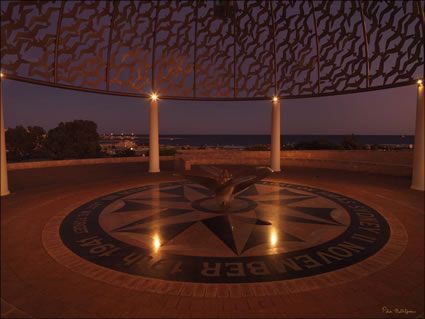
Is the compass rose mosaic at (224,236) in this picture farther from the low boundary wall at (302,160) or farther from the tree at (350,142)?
the tree at (350,142)

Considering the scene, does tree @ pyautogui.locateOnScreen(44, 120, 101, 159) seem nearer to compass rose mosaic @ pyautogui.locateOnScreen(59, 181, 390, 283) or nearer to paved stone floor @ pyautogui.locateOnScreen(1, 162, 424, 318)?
paved stone floor @ pyautogui.locateOnScreen(1, 162, 424, 318)

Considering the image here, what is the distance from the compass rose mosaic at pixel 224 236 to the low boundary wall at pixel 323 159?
349 inches

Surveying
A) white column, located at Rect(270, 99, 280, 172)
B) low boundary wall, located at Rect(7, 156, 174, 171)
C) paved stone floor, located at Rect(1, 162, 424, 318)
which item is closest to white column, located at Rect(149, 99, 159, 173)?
paved stone floor, located at Rect(1, 162, 424, 318)

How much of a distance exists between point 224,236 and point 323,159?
19.1m

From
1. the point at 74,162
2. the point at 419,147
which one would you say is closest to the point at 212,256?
the point at 419,147

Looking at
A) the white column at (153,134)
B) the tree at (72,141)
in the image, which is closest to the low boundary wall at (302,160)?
the white column at (153,134)

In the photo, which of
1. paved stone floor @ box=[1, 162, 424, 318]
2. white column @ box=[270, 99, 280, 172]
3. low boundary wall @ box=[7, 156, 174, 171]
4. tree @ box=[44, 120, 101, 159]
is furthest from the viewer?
tree @ box=[44, 120, 101, 159]

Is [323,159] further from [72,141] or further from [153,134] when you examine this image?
[72,141]

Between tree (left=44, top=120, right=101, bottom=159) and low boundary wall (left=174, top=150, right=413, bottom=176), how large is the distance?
2119 cm

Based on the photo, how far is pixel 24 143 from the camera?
37750mm

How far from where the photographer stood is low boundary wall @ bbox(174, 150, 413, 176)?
1815 cm

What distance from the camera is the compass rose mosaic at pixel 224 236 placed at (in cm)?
541

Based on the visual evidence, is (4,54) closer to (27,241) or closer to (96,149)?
(27,241)

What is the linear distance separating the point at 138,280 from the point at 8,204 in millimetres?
9008
